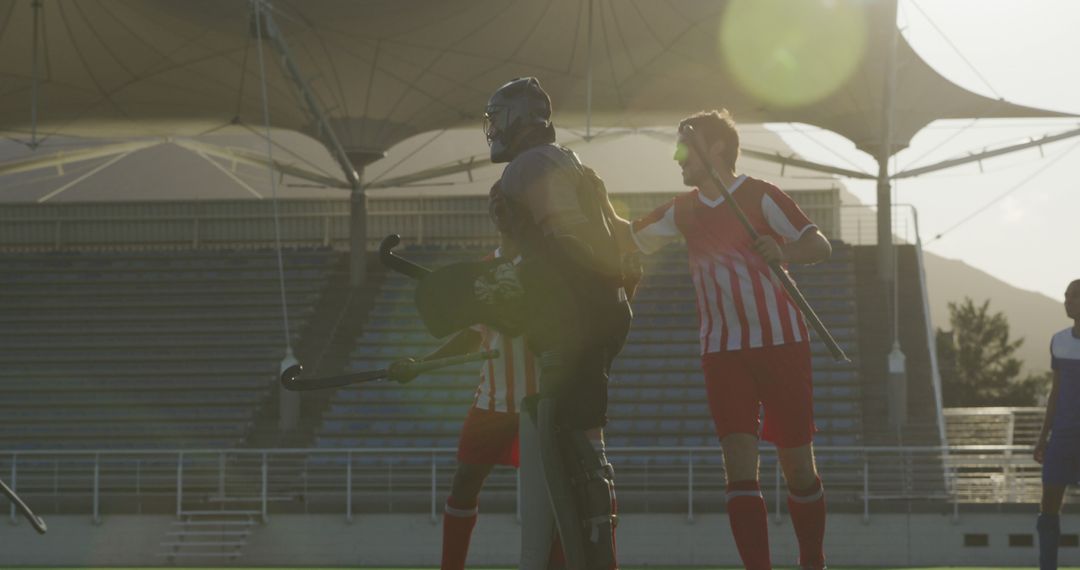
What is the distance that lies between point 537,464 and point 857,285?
2397 centimetres

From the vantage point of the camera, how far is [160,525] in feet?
58.9

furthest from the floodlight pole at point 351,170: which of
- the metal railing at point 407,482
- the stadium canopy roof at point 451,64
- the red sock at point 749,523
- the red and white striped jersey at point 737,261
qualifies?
the red sock at point 749,523

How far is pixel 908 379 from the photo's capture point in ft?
83.4

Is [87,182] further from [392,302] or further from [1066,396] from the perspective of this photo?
[1066,396]

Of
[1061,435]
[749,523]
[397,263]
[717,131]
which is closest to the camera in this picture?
[397,263]

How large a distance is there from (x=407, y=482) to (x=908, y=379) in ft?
30.2

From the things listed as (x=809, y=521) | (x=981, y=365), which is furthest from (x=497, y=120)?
(x=981, y=365)

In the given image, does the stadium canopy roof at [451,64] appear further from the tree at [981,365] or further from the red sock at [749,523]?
the tree at [981,365]

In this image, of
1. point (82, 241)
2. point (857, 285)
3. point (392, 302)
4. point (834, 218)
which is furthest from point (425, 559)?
point (82, 241)

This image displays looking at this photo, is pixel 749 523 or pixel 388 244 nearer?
pixel 388 244

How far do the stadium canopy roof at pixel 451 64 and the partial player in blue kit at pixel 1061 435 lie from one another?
16.5m

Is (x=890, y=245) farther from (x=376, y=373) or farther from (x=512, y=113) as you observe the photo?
(x=376, y=373)

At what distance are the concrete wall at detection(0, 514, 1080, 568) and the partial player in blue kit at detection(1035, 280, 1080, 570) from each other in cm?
840

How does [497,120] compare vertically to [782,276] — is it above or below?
above
